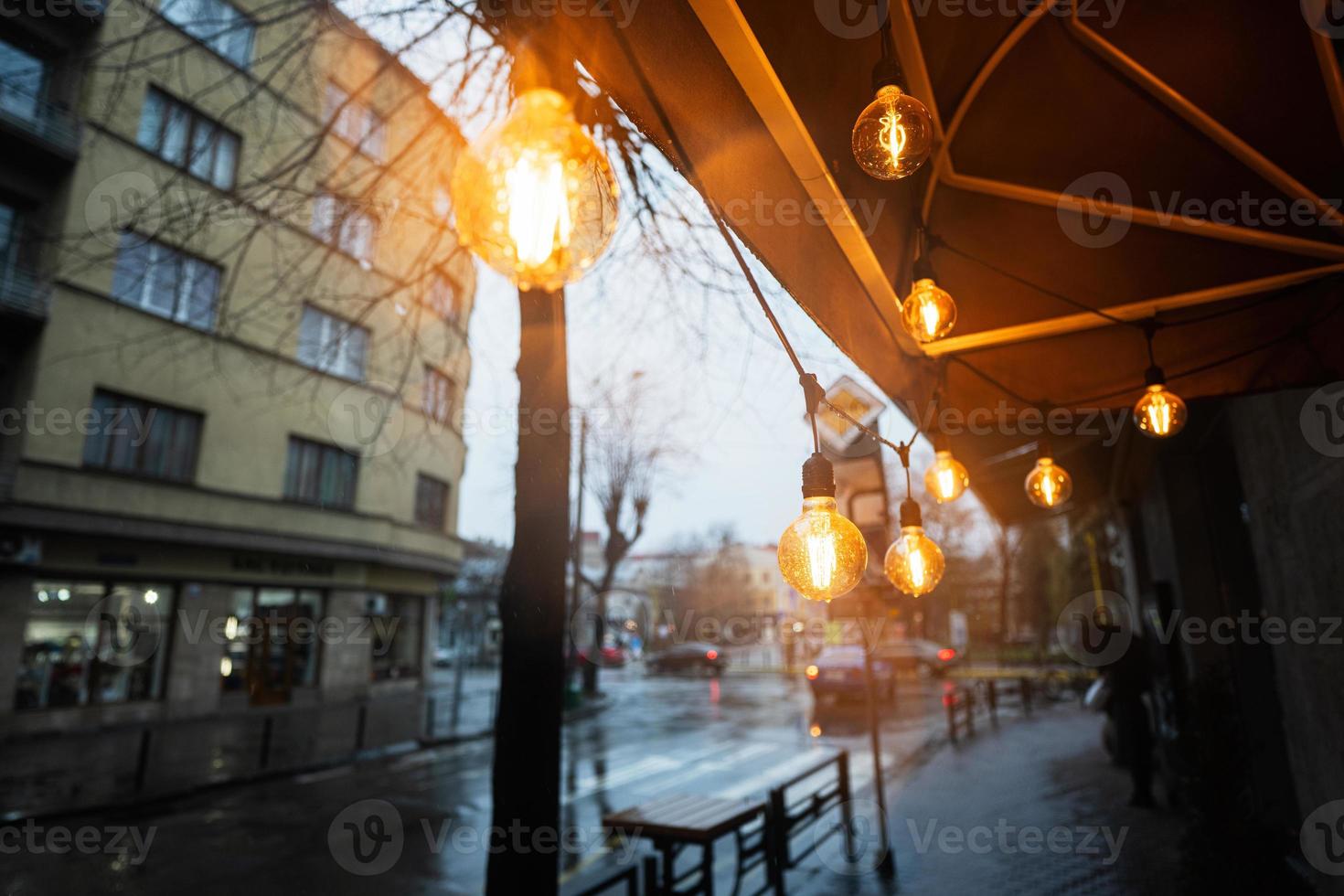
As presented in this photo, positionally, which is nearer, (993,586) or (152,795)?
(152,795)

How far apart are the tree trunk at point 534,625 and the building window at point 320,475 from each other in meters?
17.4

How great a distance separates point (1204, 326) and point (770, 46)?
2.76 metres

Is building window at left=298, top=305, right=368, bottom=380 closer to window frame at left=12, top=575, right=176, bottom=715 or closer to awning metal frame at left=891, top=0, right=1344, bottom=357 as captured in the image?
window frame at left=12, top=575, right=176, bottom=715

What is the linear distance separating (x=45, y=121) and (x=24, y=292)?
12.4ft

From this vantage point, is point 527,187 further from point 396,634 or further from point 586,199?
point 396,634

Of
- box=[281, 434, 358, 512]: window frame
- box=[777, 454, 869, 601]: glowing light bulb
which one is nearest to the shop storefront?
box=[281, 434, 358, 512]: window frame

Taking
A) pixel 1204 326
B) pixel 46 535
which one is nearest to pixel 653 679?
pixel 46 535

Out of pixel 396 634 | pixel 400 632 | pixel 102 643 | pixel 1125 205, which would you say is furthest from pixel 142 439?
pixel 1125 205

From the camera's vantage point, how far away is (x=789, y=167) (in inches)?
86.7

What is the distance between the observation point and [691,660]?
33250mm

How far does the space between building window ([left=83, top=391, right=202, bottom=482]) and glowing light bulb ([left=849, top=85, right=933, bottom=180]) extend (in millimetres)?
18676

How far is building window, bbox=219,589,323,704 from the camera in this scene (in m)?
18.4

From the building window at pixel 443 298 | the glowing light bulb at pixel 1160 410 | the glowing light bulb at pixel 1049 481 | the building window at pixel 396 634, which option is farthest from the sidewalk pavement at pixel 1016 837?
the building window at pixel 396 634

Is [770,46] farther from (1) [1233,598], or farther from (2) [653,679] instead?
(2) [653,679]
